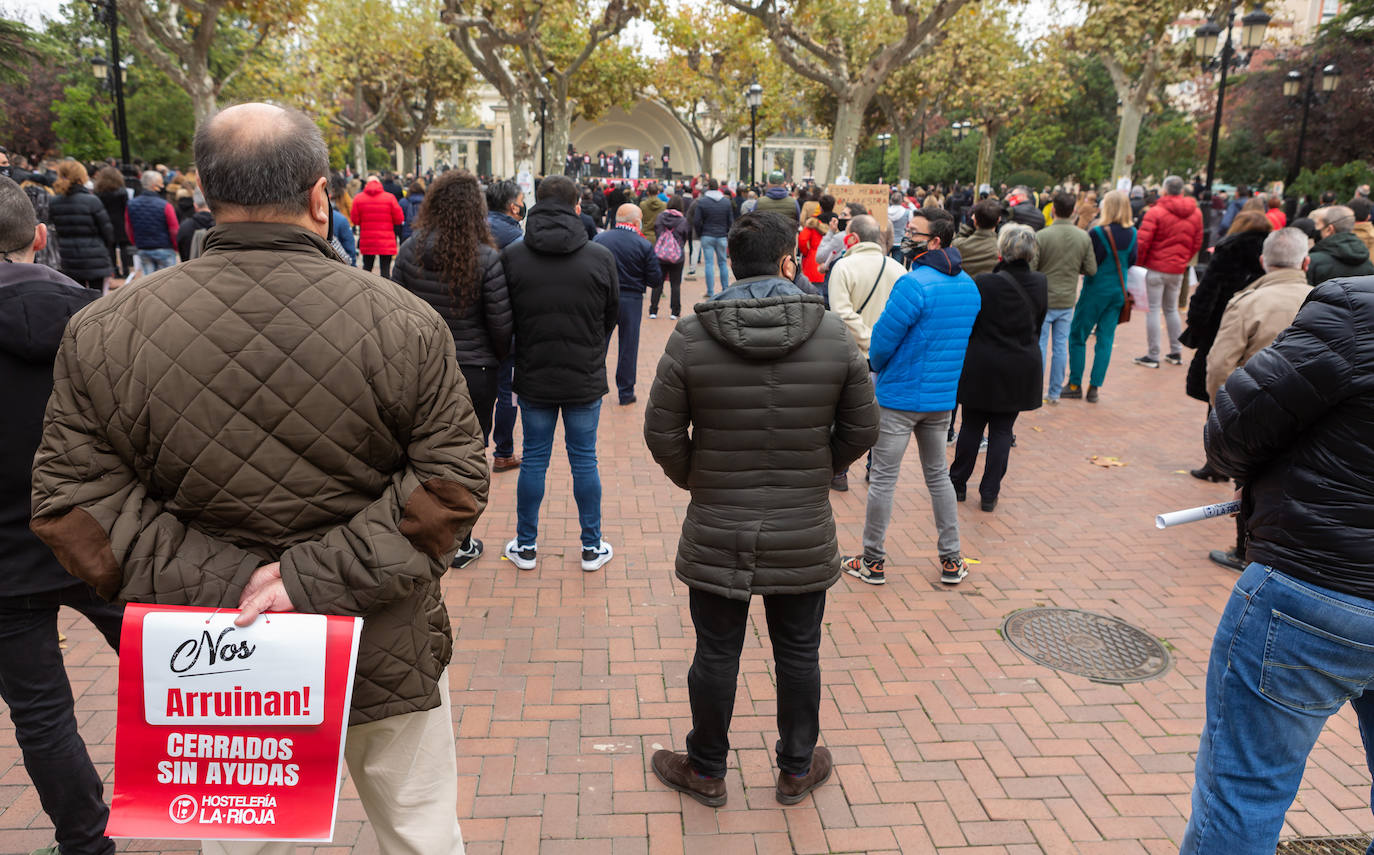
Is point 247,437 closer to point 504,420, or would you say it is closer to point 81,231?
point 504,420

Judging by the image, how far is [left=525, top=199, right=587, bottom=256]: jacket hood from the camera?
4770 mm

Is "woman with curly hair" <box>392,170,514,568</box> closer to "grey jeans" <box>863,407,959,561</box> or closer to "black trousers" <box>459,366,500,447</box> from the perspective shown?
"black trousers" <box>459,366,500,447</box>

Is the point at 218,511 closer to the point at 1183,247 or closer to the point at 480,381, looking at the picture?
the point at 480,381

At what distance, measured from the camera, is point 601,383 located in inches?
200

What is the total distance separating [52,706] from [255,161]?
6.01 ft

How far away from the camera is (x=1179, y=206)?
9750mm

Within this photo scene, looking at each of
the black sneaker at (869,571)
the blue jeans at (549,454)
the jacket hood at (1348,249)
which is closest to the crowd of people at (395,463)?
the blue jeans at (549,454)

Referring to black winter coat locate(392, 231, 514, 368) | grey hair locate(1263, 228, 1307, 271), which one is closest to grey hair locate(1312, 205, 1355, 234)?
grey hair locate(1263, 228, 1307, 271)

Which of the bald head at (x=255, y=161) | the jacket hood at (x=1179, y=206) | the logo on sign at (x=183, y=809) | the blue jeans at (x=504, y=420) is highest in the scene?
the jacket hood at (x=1179, y=206)

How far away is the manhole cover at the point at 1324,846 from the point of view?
304 cm

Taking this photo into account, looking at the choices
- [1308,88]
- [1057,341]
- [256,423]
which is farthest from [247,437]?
[1308,88]

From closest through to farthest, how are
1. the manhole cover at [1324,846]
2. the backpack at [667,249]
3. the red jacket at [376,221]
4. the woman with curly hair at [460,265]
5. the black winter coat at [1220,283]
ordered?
1. the manhole cover at [1324,846]
2. the woman with curly hair at [460,265]
3. the black winter coat at [1220,283]
4. the backpack at [667,249]
5. the red jacket at [376,221]

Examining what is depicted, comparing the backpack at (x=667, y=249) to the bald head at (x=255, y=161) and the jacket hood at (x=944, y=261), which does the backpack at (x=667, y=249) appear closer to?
the jacket hood at (x=944, y=261)

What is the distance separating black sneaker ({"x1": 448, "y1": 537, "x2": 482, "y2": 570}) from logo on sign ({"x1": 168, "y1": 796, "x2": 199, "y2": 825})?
3290mm
